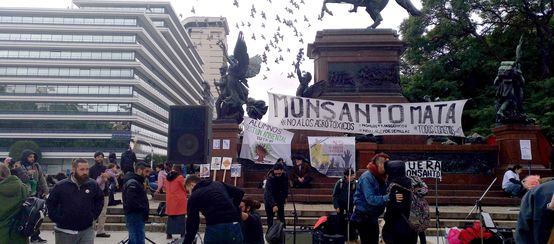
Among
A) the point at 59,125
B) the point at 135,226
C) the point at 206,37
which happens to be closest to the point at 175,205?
the point at 135,226

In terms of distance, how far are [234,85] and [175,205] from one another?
9.15 metres

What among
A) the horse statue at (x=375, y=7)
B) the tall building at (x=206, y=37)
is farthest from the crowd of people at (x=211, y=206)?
the tall building at (x=206, y=37)

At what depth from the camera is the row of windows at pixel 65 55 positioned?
69.1 metres

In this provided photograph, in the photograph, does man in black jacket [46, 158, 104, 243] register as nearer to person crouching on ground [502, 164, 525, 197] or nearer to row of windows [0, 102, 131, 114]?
person crouching on ground [502, 164, 525, 197]

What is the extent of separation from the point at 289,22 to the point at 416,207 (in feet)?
48.5

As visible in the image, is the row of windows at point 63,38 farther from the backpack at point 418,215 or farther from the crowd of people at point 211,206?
the backpack at point 418,215

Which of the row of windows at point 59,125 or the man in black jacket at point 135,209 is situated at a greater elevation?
the row of windows at point 59,125

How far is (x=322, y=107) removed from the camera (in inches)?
666

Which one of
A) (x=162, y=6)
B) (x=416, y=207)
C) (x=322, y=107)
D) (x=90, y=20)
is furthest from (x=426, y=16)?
(x=162, y=6)

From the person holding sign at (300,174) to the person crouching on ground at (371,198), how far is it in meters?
8.19

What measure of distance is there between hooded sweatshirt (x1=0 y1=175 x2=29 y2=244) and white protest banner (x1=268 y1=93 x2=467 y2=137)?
11525 mm

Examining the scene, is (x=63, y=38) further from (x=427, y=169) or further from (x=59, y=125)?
(x=427, y=169)

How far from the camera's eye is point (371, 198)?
18.2 feet

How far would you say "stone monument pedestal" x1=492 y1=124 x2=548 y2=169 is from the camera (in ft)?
49.8
